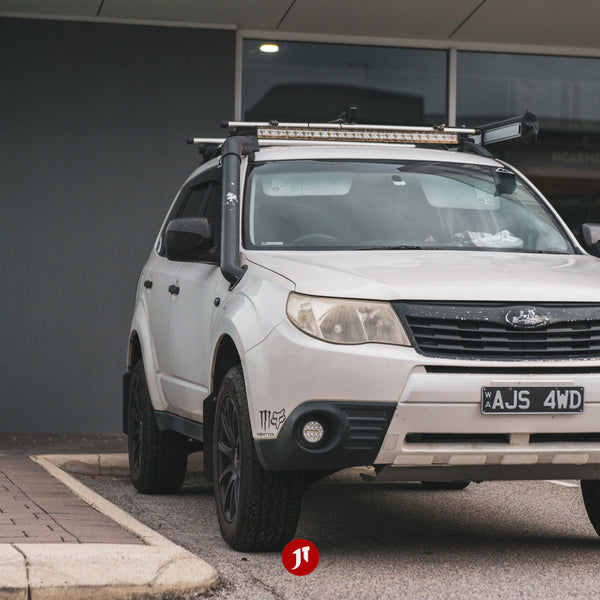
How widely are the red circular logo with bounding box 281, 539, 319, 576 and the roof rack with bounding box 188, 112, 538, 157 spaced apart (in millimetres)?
2459

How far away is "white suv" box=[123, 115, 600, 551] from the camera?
16.8ft

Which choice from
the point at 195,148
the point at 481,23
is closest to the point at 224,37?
Answer: the point at 195,148

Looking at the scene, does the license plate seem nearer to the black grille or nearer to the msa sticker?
the black grille

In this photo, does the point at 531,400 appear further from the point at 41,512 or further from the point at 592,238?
the point at 41,512

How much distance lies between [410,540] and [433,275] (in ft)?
5.38

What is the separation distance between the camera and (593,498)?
20.6 ft

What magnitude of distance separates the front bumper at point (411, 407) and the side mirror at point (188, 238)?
122 centimetres

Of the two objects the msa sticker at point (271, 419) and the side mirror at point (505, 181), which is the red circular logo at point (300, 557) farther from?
the side mirror at point (505, 181)

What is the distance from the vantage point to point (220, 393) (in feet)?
19.1

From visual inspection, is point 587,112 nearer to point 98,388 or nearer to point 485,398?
point 98,388

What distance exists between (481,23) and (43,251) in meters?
4.60

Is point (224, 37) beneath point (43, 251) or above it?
above

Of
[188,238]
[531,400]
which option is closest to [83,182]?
[188,238]

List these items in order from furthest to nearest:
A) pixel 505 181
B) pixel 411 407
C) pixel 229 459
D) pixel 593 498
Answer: pixel 505 181
pixel 593 498
pixel 229 459
pixel 411 407
